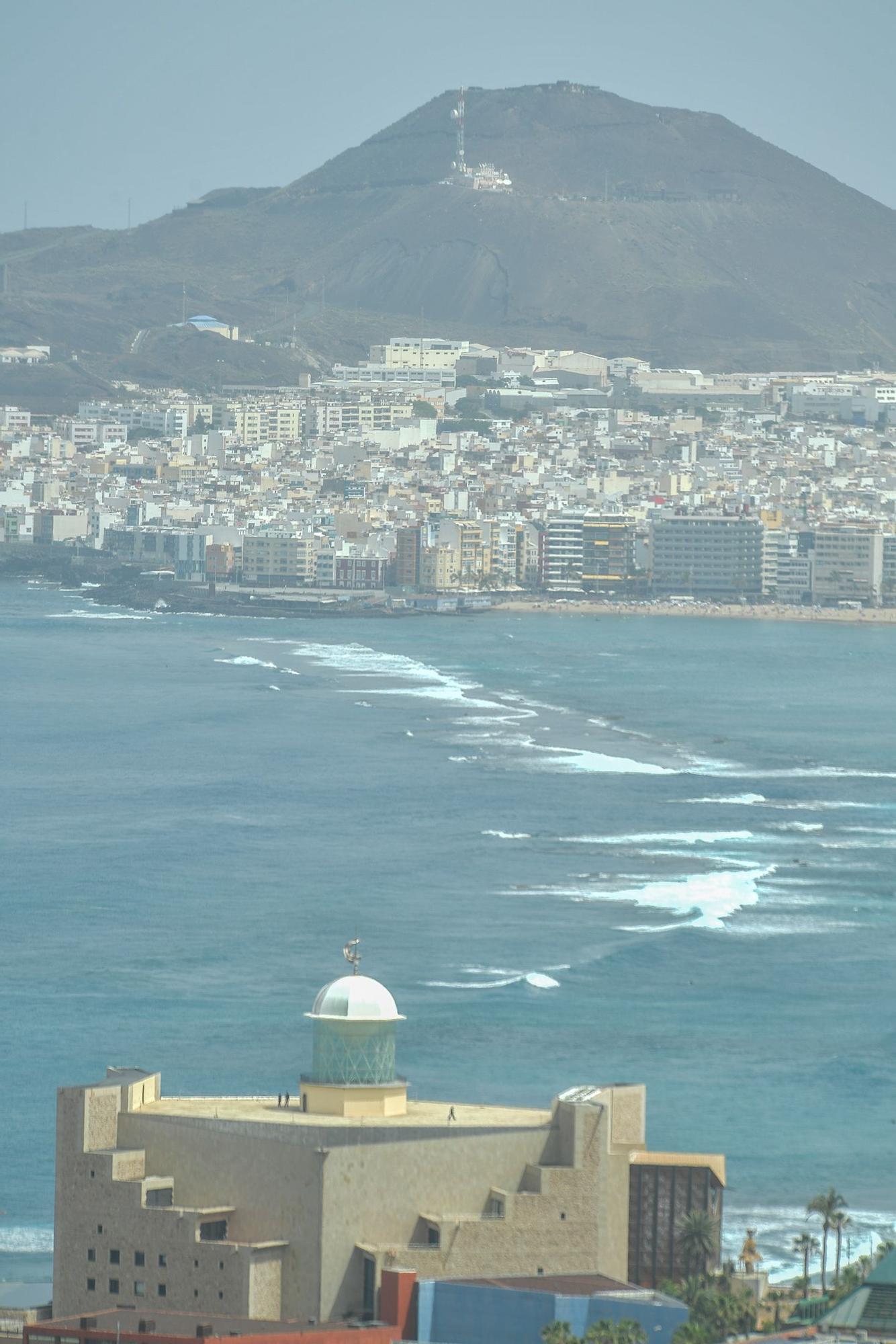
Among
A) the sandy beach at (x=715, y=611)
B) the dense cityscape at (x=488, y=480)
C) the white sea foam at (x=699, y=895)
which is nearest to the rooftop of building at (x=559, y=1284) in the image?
the white sea foam at (x=699, y=895)

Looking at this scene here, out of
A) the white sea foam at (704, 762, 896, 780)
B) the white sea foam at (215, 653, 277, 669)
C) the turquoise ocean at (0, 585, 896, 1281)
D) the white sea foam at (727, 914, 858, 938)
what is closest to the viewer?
the turquoise ocean at (0, 585, 896, 1281)

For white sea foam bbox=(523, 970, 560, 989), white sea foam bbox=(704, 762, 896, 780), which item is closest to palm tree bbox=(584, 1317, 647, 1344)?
white sea foam bbox=(523, 970, 560, 989)

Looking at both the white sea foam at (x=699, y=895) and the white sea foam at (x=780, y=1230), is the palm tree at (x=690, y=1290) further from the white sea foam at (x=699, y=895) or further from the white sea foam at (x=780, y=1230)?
the white sea foam at (x=699, y=895)

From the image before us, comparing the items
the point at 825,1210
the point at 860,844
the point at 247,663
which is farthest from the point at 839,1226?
the point at 247,663

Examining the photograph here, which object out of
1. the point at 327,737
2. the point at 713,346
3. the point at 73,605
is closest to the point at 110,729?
the point at 327,737

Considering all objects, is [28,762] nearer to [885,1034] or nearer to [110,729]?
[110,729]

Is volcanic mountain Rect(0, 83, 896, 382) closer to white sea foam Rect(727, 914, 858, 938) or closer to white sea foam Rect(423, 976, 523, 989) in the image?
white sea foam Rect(727, 914, 858, 938)
